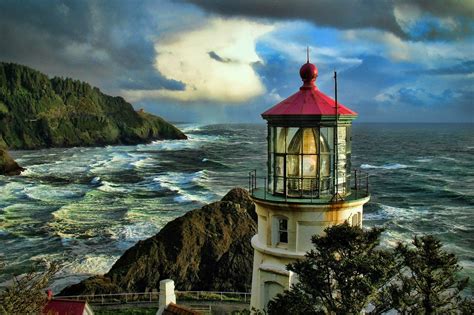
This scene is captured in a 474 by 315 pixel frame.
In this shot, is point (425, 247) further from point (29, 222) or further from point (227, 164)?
point (227, 164)

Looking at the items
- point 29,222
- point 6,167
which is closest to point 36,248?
point 29,222

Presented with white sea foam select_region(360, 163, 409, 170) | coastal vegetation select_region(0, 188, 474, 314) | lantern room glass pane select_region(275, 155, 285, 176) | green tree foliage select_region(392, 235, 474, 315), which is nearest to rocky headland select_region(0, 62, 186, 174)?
white sea foam select_region(360, 163, 409, 170)

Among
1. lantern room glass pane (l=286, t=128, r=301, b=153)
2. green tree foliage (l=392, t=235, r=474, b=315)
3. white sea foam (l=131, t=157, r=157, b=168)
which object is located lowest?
white sea foam (l=131, t=157, r=157, b=168)

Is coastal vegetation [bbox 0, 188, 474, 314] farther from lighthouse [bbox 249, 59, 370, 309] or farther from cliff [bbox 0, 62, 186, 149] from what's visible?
cliff [bbox 0, 62, 186, 149]

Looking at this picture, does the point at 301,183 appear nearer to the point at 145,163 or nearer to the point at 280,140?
the point at 280,140

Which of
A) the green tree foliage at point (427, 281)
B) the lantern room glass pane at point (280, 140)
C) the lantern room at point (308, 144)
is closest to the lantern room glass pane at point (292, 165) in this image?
the lantern room at point (308, 144)

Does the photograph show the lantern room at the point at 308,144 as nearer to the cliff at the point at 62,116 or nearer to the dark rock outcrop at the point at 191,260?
the dark rock outcrop at the point at 191,260
